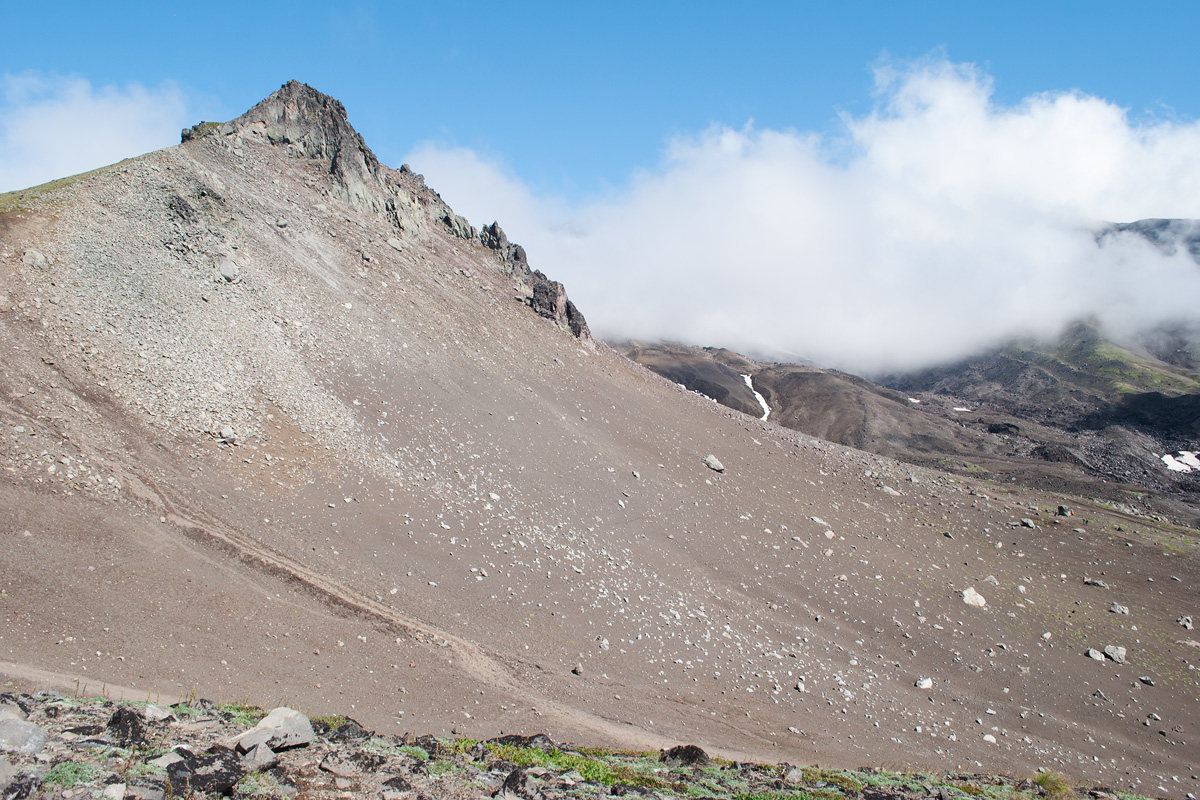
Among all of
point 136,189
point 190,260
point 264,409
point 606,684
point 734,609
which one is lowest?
point 606,684

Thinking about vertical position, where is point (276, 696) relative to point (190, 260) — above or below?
below

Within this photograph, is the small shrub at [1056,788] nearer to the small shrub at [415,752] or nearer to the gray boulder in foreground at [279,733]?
the small shrub at [415,752]

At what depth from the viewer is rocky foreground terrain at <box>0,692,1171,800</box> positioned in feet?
28.0

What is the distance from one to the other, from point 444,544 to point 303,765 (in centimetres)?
1496

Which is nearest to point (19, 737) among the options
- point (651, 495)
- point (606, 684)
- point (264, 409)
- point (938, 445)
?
point (606, 684)

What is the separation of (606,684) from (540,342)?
1120 inches

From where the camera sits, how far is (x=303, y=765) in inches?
401

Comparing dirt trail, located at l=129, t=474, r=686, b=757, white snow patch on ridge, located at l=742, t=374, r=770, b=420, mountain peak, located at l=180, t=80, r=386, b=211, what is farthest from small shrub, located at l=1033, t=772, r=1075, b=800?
white snow patch on ridge, located at l=742, t=374, r=770, b=420

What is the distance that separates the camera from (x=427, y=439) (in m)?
30.4

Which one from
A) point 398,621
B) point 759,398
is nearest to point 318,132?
point 398,621

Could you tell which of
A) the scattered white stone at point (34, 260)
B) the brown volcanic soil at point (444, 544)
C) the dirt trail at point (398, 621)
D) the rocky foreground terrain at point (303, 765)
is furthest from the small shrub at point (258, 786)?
the scattered white stone at point (34, 260)

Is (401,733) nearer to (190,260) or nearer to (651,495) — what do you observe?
(651,495)

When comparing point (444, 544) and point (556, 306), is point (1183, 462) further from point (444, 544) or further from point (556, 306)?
point (444, 544)

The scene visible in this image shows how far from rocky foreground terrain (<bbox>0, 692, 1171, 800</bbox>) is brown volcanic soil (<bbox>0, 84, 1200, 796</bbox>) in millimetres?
4301
